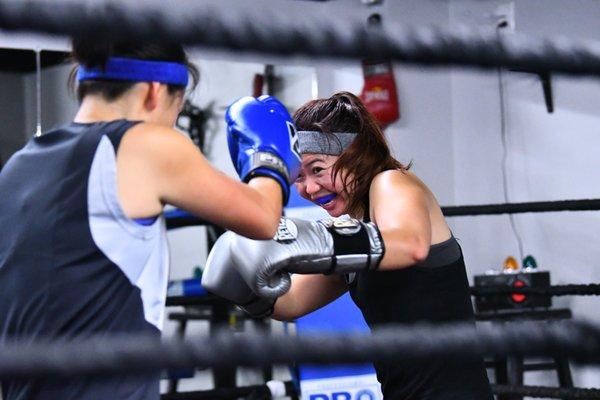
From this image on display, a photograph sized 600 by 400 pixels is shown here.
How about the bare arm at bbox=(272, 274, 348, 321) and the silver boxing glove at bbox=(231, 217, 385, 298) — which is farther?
the bare arm at bbox=(272, 274, 348, 321)

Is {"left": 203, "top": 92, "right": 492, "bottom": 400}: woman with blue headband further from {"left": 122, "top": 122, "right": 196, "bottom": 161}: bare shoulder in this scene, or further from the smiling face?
{"left": 122, "top": 122, "right": 196, "bottom": 161}: bare shoulder

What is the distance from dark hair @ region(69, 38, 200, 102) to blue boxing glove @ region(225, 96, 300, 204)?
162 mm

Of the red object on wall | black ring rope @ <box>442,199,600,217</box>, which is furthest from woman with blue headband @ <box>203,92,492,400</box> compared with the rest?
the red object on wall

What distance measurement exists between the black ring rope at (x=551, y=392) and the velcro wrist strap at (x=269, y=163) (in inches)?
49.8

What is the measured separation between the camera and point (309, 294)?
1740mm

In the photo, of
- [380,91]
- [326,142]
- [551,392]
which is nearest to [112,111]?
[326,142]

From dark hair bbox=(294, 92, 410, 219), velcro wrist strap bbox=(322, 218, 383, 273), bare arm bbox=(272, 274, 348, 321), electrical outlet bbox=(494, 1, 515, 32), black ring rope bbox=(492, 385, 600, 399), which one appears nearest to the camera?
velcro wrist strap bbox=(322, 218, 383, 273)

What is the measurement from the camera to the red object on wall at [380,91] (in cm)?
450

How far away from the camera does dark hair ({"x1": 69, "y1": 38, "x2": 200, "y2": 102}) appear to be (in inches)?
38.8

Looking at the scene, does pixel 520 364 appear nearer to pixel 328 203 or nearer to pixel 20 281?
pixel 328 203

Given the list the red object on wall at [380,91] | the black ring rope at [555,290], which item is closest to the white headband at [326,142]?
the black ring rope at [555,290]

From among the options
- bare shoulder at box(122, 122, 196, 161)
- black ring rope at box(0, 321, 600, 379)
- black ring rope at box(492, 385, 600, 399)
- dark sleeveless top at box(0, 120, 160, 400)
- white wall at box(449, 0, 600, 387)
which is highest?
white wall at box(449, 0, 600, 387)

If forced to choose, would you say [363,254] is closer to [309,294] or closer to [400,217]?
[400,217]

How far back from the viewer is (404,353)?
62 cm
